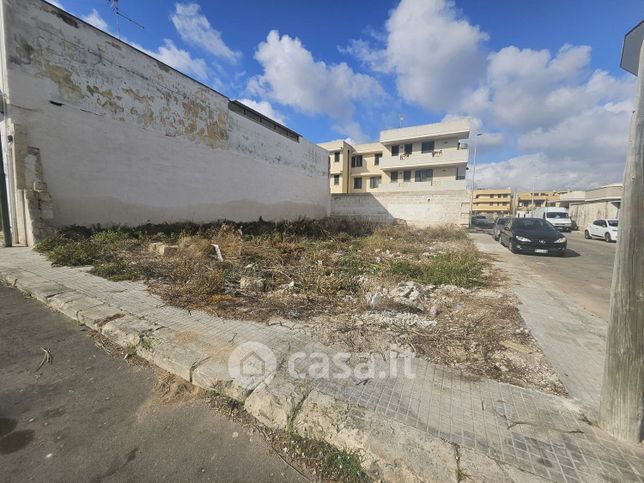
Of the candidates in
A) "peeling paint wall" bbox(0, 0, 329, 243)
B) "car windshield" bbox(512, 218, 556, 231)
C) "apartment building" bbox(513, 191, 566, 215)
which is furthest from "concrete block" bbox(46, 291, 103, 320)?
"apartment building" bbox(513, 191, 566, 215)

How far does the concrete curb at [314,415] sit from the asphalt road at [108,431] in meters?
0.20

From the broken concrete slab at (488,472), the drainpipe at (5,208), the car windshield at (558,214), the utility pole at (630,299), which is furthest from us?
the car windshield at (558,214)

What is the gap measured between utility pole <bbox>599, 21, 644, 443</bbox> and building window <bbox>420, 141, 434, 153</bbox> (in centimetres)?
2797

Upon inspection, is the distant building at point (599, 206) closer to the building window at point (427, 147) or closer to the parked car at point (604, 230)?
the parked car at point (604, 230)

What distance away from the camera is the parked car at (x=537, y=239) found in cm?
966

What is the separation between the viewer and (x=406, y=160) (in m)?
27.2

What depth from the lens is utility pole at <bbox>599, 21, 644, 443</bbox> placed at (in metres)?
1.56

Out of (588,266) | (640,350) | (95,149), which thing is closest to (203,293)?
(640,350)

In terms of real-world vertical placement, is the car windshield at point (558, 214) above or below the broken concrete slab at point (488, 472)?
above

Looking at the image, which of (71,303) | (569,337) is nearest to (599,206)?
(569,337)

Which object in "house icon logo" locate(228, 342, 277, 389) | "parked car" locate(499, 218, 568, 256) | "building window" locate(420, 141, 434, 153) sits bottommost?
"house icon logo" locate(228, 342, 277, 389)

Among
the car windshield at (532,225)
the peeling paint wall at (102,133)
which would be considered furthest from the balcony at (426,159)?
the peeling paint wall at (102,133)

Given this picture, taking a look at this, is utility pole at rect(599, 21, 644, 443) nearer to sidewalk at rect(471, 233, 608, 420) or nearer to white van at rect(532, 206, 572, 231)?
sidewalk at rect(471, 233, 608, 420)

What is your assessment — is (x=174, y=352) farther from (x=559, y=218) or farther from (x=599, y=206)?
(x=599, y=206)
